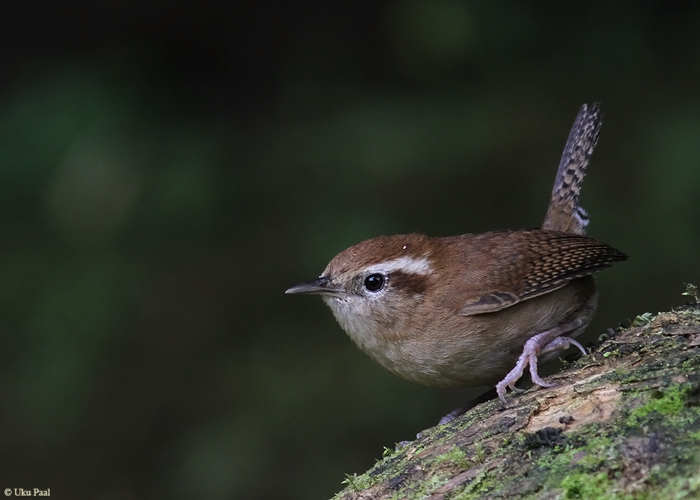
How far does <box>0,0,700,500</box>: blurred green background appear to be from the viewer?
5.16 metres

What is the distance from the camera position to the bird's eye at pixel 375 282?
3473 millimetres

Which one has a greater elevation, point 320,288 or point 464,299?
point 320,288

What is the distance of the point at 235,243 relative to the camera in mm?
5930

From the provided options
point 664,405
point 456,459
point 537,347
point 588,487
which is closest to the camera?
point 588,487

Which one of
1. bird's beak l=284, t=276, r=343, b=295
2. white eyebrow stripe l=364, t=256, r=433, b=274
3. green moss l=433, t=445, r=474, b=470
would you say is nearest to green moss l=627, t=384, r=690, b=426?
green moss l=433, t=445, r=474, b=470

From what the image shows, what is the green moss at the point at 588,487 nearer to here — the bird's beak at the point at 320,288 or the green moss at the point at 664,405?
the green moss at the point at 664,405

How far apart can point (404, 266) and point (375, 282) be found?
149 millimetres

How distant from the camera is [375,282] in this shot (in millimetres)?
3477

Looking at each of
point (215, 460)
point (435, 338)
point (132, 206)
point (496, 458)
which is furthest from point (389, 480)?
point (132, 206)

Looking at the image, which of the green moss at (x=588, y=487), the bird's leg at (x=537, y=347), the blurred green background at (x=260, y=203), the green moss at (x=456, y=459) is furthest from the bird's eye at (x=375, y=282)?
the blurred green background at (x=260, y=203)

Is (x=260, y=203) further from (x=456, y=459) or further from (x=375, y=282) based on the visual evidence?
(x=456, y=459)

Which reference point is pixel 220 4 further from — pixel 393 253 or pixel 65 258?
pixel 393 253

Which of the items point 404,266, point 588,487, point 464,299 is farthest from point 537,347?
point 588,487

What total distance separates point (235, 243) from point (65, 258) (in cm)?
125
